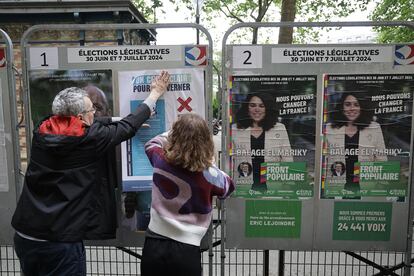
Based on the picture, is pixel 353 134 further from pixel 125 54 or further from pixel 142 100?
pixel 125 54

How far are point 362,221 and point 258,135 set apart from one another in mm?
1129

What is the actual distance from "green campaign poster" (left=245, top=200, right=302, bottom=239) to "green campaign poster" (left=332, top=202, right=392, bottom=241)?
0.33 meters

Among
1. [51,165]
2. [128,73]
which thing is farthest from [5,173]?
[128,73]

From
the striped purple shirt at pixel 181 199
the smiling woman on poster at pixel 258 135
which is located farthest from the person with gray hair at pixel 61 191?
the smiling woman on poster at pixel 258 135

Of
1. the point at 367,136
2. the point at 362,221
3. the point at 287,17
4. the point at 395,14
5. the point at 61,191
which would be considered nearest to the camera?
the point at 61,191

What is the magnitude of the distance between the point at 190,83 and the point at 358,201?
1.67 m

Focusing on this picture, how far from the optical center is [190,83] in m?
3.08

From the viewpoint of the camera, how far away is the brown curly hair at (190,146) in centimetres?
231

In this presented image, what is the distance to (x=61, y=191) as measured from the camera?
244 centimetres

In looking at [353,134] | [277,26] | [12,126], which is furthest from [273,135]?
[12,126]

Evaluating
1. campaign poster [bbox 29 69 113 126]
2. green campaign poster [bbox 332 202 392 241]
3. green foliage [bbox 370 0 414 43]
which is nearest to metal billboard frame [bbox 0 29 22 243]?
campaign poster [bbox 29 69 113 126]

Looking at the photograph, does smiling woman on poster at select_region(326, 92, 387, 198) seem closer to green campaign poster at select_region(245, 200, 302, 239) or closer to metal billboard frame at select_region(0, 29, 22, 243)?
green campaign poster at select_region(245, 200, 302, 239)

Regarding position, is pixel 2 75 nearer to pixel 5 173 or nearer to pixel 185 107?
pixel 5 173

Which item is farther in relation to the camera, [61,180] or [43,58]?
[43,58]
